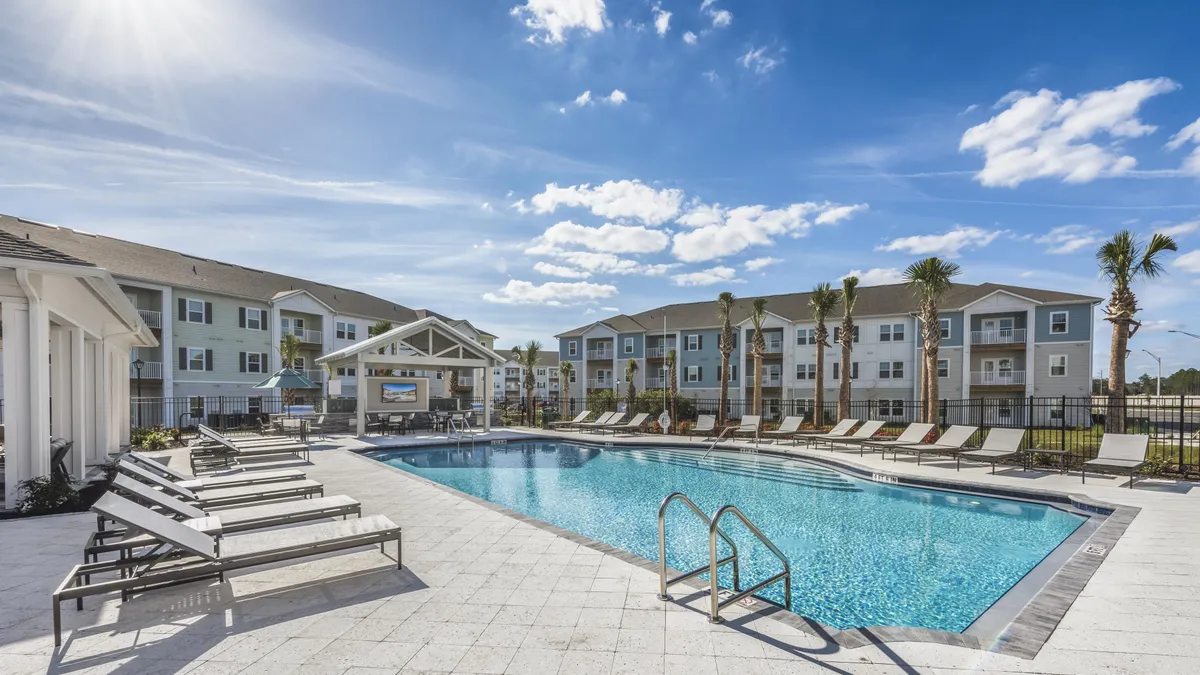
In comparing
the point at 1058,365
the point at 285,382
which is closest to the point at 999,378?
the point at 1058,365

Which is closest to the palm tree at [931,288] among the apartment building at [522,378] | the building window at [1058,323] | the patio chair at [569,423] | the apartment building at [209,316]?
the patio chair at [569,423]

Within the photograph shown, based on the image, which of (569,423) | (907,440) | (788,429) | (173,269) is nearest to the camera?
(907,440)

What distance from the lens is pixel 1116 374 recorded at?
13711 millimetres

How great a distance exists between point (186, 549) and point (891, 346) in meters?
35.7

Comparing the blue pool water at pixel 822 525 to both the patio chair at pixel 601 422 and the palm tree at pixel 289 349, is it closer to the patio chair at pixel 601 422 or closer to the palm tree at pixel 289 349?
the patio chair at pixel 601 422

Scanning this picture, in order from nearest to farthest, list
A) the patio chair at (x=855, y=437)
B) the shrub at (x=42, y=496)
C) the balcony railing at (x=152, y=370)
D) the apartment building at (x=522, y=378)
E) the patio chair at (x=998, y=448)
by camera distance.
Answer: the shrub at (x=42, y=496) < the patio chair at (x=998, y=448) < the patio chair at (x=855, y=437) < the balcony railing at (x=152, y=370) < the apartment building at (x=522, y=378)

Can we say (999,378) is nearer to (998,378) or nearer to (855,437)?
(998,378)

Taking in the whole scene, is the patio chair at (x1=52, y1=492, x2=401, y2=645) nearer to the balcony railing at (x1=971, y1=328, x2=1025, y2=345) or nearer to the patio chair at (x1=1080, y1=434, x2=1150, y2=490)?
the patio chair at (x1=1080, y1=434, x2=1150, y2=490)

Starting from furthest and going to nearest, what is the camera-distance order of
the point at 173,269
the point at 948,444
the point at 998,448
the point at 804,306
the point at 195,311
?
→ the point at 804,306 < the point at 173,269 < the point at 195,311 < the point at 948,444 < the point at 998,448

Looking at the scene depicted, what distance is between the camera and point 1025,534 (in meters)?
8.11

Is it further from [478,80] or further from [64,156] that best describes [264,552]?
[64,156]

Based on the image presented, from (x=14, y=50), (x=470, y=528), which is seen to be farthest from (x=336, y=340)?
(x=470, y=528)

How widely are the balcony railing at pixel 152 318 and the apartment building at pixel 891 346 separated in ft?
89.2

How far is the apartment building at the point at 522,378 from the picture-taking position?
7983cm
